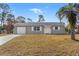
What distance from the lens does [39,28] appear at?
5.73 metres

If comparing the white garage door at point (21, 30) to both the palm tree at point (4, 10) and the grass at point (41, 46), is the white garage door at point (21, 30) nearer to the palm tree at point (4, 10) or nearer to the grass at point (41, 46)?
the grass at point (41, 46)

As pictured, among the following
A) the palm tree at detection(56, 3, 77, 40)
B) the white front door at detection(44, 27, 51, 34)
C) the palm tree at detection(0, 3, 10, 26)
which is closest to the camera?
the palm tree at detection(0, 3, 10, 26)

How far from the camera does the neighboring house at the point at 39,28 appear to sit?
5.77 meters

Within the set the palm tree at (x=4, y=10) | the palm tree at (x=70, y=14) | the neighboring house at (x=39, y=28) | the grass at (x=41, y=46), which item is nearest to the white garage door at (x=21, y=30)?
the neighboring house at (x=39, y=28)

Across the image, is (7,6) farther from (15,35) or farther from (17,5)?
(15,35)

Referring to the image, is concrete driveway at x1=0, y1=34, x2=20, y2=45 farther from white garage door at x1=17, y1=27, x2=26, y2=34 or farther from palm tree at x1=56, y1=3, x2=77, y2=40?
palm tree at x1=56, y1=3, x2=77, y2=40

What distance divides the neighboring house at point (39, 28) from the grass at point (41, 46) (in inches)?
4.1

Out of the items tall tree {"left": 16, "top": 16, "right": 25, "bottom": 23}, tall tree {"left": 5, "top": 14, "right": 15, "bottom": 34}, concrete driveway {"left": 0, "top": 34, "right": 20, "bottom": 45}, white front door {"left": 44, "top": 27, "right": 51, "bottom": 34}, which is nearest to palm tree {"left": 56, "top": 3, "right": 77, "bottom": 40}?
white front door {"left": 44, "top": 27, "right": 51, "bottom": 34}

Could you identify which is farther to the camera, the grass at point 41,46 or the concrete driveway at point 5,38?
the concrete driveway at point 5,38

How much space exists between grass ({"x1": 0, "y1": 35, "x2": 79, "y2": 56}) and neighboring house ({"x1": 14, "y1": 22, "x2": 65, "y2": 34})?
0.10 meters

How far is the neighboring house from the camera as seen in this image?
5773mm

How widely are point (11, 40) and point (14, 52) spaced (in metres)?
0.28

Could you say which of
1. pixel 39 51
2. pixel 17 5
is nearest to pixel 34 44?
pixel 39 51

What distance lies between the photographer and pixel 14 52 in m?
5.62
